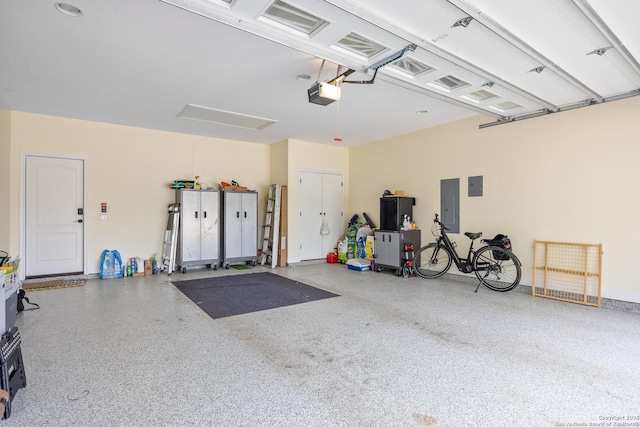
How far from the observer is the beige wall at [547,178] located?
155 inches

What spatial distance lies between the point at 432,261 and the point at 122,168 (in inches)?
230

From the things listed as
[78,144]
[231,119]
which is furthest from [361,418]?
[78,144]

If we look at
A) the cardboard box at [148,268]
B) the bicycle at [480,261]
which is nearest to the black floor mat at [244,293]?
the cardboard box at [148,268]

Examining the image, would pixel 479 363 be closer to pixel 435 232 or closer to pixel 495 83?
pixel 495 83

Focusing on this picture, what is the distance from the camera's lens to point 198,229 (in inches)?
250

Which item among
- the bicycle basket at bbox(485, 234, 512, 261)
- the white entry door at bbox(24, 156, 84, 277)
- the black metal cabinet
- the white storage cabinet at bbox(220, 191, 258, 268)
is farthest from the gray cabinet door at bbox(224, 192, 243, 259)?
the bicycle basket at bbox(485, 234, 512, 261)

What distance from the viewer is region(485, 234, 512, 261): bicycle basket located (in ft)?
15.7

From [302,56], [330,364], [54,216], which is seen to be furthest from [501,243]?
[54,216]

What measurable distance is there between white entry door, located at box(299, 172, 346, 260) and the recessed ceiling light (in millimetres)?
4931

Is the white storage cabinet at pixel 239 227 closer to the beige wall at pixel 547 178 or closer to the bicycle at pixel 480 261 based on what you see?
the beige wall at pixel 547 178

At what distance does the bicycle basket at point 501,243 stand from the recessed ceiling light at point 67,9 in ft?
17.4

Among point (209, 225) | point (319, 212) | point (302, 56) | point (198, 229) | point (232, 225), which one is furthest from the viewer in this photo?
point (319, 212)

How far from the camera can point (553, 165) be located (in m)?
4.53

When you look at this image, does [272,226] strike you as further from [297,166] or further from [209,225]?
[297,166]
